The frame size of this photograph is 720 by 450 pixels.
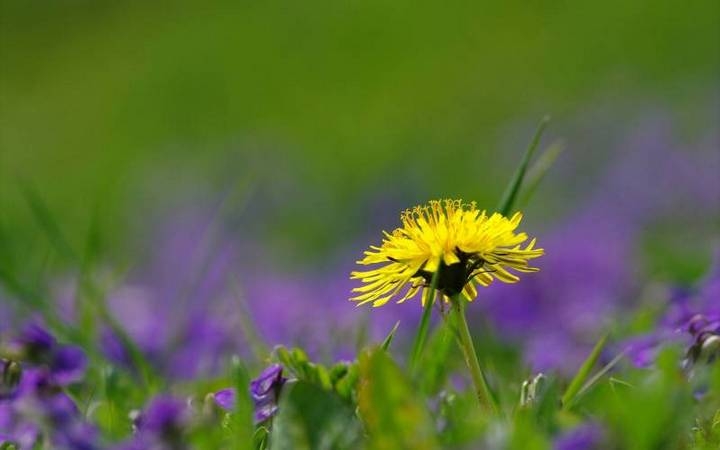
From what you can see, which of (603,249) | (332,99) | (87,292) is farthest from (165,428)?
(332,99)

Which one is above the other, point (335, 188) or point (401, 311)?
point (401, 311)

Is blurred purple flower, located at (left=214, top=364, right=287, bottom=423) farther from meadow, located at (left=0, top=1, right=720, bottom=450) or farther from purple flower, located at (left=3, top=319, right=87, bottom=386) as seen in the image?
purple flower, located at (left=3, top=319, right=87, bottom=386)

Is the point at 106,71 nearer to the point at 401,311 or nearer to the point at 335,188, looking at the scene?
the point at 335,188

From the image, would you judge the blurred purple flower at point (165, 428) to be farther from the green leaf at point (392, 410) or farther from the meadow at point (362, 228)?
the green leaf at point (392, 410)

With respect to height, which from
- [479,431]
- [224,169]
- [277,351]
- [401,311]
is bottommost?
[224,169]

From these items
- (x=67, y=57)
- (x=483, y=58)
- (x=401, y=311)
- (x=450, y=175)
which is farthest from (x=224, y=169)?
(x=67, y=57)

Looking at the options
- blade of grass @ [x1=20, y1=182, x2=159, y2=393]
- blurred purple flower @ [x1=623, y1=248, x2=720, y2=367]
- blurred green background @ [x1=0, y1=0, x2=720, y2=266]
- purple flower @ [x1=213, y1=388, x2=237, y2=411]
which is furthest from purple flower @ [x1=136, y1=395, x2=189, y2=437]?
blurred green background @ [x1=0, y1=0, x2=720, y2=266]

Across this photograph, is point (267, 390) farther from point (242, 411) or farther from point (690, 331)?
point (690, 331)
